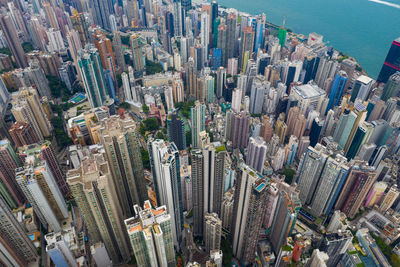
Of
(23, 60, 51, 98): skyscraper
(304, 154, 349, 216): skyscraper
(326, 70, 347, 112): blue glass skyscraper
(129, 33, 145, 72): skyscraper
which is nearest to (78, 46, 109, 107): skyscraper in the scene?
(23, 60, 51, 98): skyscraper

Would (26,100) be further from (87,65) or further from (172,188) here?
(172,188)

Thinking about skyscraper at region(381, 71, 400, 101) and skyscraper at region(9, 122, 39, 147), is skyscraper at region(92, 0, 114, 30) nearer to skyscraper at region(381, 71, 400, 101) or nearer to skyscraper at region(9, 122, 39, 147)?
skyscraper at region(9, 122, 39, 147)

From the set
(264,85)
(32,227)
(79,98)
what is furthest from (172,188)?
(79,98)

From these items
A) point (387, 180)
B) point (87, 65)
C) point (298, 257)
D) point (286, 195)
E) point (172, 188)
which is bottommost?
point (387, 180)

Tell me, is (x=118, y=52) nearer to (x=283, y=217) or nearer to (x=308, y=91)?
(x=308, y=91)

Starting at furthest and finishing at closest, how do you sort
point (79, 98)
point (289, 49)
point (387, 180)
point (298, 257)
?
point (289, 49)
point (79, 98)
point (387, 180)
point (298, 257)

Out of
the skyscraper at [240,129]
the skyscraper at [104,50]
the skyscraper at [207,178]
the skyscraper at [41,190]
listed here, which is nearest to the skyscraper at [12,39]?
the skyscraper at [104,50]

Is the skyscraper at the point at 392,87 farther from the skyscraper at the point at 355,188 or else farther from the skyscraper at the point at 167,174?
the skyscraper at the point at 167,174
